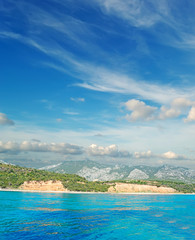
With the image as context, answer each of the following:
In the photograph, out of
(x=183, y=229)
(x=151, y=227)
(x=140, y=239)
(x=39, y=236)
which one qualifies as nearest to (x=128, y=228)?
(x=151, y=227)

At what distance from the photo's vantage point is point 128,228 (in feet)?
215

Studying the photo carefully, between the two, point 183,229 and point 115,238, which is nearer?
point 115,238

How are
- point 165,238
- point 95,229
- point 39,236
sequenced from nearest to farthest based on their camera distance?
1. point 39,236
2. point 165,238
3. point 95,229

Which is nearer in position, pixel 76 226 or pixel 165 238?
pixel 165 238

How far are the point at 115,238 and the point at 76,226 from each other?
50.3 ft

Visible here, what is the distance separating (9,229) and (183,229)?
51301 mm

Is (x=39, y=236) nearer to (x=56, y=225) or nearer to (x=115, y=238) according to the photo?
(x=56, y=225)

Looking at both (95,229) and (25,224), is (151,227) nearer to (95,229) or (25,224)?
(95,229)

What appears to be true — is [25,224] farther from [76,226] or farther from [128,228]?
[128,228]

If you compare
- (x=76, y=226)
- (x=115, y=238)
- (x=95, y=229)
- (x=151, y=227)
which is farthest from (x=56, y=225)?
(x=151, y=227)

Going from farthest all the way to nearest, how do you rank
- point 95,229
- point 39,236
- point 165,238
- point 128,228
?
point 128,228, point 95,229, point 165,238, point 39,236

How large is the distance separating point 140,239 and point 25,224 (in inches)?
1329

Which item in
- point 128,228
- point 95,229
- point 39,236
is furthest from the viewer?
point 128,228

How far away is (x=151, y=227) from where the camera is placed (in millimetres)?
68250
